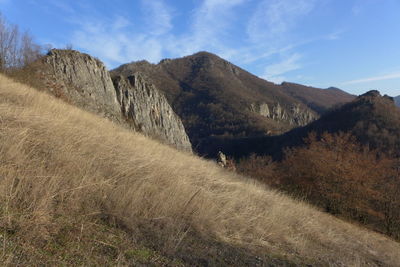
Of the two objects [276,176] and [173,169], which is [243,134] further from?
[173,169]

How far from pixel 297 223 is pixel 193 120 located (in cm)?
12376

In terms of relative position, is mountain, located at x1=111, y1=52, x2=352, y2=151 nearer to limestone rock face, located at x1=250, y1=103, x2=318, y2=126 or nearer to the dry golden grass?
limestone rock face, located at x1=250, y1=103, x2=318, y2=126

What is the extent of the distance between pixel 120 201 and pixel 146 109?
1619 inches

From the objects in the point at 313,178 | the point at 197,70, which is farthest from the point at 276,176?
the point at 197,70

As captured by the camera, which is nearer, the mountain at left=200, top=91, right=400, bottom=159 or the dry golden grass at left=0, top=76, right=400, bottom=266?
the dry golden grass at left=0, top=76, right=400, bottom=266

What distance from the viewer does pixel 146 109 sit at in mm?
43188

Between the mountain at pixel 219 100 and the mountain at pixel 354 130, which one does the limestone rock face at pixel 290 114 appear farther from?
the mountain at pixel 354 130

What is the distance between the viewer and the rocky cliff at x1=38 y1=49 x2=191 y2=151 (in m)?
21.6

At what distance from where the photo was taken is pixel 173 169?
15.8ft

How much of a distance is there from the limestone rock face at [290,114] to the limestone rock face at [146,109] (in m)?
102

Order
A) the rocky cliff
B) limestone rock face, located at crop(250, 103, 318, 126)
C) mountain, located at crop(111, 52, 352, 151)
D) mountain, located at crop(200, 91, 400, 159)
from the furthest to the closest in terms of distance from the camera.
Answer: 1. limestone rock face, located at crop(250, 103, 318, 126)
2. mountain, located at crop(111, 52, 352, 151)
3. mountain, located at crop(200, 91, 400, 159)
4. the rocky cliff

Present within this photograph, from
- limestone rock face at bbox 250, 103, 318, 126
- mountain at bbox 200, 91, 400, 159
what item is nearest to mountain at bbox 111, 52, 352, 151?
limestone rock face at bbox 250, 103, 318, 126

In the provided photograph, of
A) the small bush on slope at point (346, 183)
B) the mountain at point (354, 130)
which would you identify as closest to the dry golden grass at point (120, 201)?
the small bush on slope at point (346, 183)

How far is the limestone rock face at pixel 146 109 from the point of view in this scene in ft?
117
